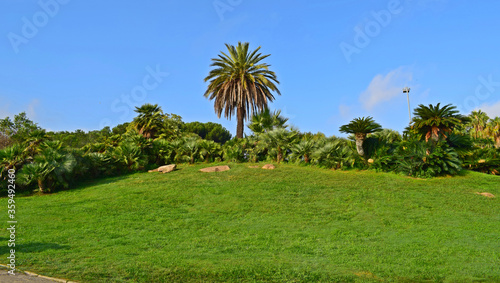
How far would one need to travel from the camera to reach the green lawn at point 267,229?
648 centimetres

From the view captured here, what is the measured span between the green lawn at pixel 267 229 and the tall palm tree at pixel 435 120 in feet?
7.53

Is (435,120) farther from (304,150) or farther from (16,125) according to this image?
(16,125)

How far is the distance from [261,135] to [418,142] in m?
8.53

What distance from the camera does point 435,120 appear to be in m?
Result: 15.9

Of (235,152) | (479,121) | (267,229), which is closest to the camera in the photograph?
(267,229)

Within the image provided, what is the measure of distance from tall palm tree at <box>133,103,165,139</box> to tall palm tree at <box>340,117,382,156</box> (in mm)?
13405

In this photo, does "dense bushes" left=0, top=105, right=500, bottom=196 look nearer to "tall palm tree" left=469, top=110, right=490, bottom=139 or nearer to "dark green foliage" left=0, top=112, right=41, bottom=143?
"dark green foliage" left=0, top=112, right=41, bottom=143

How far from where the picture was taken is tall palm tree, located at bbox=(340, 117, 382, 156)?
17062mm

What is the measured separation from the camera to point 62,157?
16.6 metres

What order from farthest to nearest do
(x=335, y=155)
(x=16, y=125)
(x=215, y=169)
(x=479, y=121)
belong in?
1. (x=479, y=121)
2. (x=16, y=125)
3. (x=215, y=169)
4. (x=335, y=155)

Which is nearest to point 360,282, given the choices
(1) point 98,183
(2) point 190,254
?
(2) point 190,254

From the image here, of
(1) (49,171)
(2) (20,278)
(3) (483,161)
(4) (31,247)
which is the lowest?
(2) (20,278)

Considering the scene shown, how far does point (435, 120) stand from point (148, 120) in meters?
17.9

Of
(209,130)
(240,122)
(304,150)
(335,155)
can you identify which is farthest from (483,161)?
(209,130)
